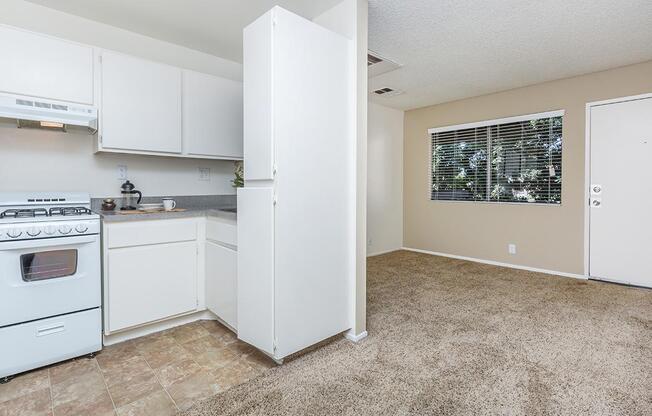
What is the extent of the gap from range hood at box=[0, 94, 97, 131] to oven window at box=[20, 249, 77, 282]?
0.93 metres

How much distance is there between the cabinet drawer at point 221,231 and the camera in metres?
2.28

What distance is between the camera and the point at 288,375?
6.11 feet

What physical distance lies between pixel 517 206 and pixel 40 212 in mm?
5013

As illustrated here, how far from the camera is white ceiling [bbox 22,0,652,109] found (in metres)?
2.43

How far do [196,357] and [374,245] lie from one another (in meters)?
3.46

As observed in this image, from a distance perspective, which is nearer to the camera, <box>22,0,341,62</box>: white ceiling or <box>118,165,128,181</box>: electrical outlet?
<box>22,0,341,62</box>: white ceiling

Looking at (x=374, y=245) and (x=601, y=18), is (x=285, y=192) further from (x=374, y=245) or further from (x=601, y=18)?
(x=374, y=245)

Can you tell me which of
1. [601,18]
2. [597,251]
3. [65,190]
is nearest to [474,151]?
[597,251]

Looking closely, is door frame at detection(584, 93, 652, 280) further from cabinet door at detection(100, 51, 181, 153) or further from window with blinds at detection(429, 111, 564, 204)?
cabinet door at detection(100, 51, 181, 153)

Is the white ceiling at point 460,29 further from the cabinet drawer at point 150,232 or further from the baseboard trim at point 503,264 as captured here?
the baseboard trim at point 503,264

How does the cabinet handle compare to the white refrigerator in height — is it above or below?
below

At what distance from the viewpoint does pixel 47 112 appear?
86.1 inches

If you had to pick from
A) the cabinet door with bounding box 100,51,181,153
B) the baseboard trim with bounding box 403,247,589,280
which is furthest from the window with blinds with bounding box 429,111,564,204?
the cabinet door with bounding box 100,51,181,153

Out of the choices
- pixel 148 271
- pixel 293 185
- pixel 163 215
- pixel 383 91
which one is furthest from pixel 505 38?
pixel 148 271
